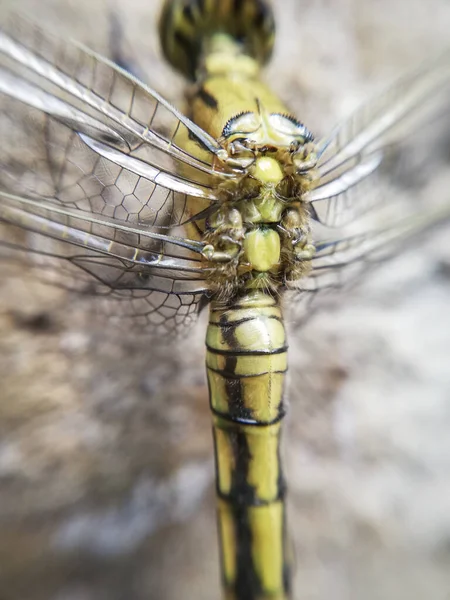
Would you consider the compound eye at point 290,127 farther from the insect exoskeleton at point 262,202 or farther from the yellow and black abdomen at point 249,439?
the yellow and black abdomen at point 249,439

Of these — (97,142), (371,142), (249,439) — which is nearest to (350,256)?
(371,142)

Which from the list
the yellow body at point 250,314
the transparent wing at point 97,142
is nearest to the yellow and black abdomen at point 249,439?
the yellow body at point 250,314

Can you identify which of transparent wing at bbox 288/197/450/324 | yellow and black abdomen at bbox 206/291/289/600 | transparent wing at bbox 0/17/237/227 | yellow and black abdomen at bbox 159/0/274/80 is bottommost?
yellow and black abdomen at bbox 206/291/289/600

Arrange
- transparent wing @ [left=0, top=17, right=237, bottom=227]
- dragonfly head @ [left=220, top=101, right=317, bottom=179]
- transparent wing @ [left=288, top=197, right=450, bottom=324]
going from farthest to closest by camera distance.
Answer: transparent wing @ [left=288, top=197, right=450, bottom=324] → dragonfly head @ [left=220, top=101, right=317, bottom=179] → transparent wing @ [left=0, top=17, right=237, bottom=227]

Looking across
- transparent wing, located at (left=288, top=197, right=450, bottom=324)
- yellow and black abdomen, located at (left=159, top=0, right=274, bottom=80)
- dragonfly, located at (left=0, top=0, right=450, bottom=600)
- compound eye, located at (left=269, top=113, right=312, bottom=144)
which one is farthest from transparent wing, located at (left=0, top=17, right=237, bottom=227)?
yellow and black abdomen, located at (left=159, top=0, right=274, bottom=80)

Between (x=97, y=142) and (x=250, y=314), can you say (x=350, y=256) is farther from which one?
(x=97, y=142)

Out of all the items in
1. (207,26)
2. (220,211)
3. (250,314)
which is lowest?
(250,314)

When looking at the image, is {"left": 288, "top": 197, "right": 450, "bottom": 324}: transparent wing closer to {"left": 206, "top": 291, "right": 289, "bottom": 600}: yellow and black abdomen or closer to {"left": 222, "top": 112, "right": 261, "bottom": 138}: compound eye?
{"left": 206, "top": 291, "right": 289, "bottom": 600}: yellow and black abdomen
